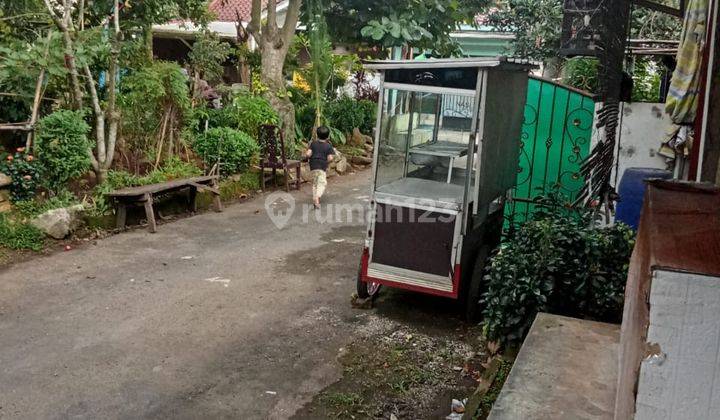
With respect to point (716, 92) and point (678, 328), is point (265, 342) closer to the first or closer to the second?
point (716, 92)

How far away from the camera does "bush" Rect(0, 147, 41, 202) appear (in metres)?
7.86

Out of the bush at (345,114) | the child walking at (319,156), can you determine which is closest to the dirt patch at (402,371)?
the child walking at (319,156)

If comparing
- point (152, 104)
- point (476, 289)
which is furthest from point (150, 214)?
point (476, 289)

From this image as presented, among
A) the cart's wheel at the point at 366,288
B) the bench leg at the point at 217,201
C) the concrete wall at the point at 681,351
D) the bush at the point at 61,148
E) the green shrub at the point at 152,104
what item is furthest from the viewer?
the bench leg at the point at 217,201

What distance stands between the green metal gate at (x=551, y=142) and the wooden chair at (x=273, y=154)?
505 cm

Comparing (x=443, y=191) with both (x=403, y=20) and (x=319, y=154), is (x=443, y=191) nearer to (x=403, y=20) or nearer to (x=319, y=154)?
(x=319, y=154)

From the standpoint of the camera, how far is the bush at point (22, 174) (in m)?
7.86

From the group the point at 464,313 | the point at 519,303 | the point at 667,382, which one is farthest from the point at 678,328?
the point at 464,313

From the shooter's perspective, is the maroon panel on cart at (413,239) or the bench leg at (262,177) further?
the bench leg at (262,177)

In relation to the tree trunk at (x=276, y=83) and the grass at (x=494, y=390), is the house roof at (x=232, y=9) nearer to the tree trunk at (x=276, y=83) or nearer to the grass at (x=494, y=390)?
the tree trunk at (x=276, y=83)

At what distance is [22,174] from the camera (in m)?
7.93

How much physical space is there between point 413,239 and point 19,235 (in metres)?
4.86

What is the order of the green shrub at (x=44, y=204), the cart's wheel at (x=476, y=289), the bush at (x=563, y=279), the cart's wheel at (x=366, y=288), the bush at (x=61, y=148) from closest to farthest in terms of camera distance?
the bush at (x=563, y=279) < the cart's wheel at (x=476, y=289) < the cart's wheel at (x=366, y=288) < the green shrub at (x=44, y=204) < the bush at (x=61, y=148)

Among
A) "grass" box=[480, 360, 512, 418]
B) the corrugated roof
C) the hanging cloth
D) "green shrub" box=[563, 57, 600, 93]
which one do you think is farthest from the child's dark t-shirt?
the corrugated roof
